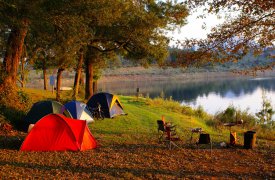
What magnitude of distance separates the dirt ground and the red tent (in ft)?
1.50

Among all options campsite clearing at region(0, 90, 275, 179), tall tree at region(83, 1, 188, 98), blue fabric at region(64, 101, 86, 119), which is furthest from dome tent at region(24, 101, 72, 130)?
tall tree at region(83, 1, 188, 98)

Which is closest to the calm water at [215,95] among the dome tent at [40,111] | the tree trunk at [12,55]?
the dome tent at [40,111]


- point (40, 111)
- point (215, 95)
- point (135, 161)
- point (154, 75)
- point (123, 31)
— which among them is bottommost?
point (215, 95)

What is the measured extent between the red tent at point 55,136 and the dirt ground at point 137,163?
1.50 feet

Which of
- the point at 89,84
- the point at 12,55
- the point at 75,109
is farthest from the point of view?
the point at 89,84

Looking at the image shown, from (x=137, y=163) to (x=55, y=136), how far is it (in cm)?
323

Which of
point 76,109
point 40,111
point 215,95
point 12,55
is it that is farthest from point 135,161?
point 215,95

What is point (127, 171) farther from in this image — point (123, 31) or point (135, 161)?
point (123, 31)

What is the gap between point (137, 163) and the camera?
9.56 metres

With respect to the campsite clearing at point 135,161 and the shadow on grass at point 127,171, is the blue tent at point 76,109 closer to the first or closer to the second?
the campsite clearing at point 135,161

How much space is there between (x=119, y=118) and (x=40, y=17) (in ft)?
26.0

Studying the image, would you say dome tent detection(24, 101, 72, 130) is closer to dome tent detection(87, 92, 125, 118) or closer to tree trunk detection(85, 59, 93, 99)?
dome tent detection(87, 92, 125, 118)

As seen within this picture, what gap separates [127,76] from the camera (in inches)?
4082

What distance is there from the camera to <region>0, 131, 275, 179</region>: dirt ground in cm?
834
